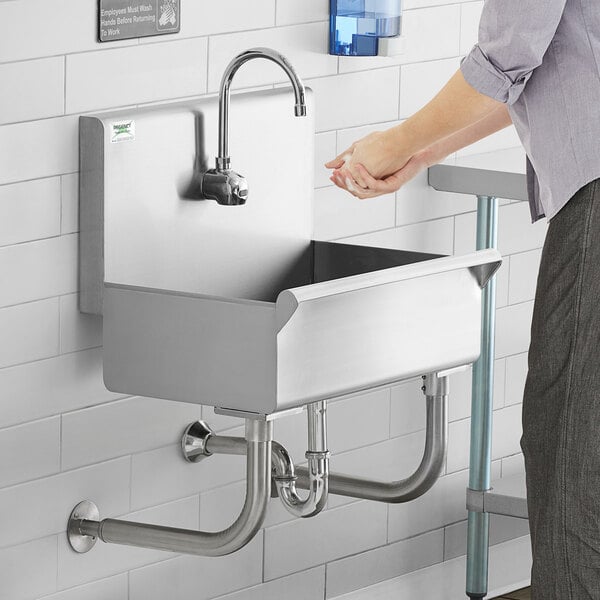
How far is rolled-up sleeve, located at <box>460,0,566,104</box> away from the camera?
200cm

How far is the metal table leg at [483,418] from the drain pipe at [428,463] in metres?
0.51

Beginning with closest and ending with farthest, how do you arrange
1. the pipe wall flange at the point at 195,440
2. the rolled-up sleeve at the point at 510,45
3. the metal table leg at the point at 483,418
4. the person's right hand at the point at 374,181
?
1. the rolled-up sleeve at the point at 510,45
2. the person's right hand at the point at 374,181
3. the pipe wall flange at the point at 195,440
4. the metal table leg at the point at 483,418

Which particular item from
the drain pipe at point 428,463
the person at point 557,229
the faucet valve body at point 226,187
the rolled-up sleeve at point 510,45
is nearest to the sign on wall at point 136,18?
the faucet valve body at point 226,187

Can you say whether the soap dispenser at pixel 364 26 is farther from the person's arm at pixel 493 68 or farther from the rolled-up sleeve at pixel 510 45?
the rolled-up sleeve at pixel 510 45

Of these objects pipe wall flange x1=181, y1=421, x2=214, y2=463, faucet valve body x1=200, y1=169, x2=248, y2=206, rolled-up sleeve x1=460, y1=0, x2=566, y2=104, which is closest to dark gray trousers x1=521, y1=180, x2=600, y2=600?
rolled-up sleeve x1=460, y1=0, x2=566, y2=104

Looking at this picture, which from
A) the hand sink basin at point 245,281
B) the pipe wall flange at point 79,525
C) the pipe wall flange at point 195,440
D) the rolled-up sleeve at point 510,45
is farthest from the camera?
the pipe wall flange at point 195,440

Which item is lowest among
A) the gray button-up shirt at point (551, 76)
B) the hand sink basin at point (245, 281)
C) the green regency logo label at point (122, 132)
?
the hand sink basin at point (245, 281)

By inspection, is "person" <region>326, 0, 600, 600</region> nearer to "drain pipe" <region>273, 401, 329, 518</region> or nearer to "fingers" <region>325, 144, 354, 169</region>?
"fingers" <region>325, 144, 354, 169</region>

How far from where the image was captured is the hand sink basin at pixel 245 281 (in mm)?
2205

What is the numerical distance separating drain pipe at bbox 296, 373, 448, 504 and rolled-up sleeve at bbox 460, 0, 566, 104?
0.66 m

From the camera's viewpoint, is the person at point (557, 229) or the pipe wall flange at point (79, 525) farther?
the pipe wall flange at point (79, 525)

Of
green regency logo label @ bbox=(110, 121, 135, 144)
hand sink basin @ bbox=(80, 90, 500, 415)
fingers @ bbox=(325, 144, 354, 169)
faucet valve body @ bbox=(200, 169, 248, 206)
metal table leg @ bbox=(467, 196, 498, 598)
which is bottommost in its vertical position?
metal table leg @ bbox=(467, 196, 498, 598)

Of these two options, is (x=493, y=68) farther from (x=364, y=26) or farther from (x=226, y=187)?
(x=364, y=26)

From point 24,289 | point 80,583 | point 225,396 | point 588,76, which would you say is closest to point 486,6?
point 588,76
